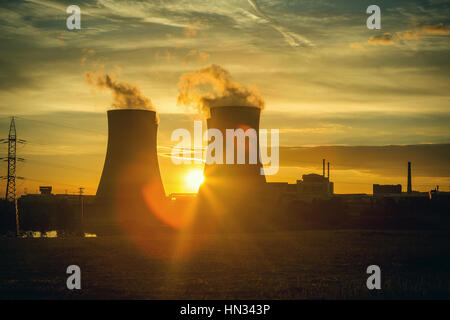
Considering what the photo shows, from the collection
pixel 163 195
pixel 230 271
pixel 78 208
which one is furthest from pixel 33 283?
pixel 78 208

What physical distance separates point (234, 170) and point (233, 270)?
1590 cm

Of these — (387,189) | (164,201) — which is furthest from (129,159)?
(387,189)

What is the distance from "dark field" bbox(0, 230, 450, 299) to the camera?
362 inches

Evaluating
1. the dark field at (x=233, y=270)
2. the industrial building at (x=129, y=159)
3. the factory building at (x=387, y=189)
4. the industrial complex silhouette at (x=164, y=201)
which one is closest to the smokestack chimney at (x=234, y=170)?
the industrial complex silhouette at (x=164, y=201)

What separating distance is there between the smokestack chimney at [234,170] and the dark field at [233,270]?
348 inches

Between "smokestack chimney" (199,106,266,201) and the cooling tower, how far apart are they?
10.1 ft

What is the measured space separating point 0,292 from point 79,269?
8.72 feet

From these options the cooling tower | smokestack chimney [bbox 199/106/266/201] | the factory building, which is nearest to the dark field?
the cooling tower

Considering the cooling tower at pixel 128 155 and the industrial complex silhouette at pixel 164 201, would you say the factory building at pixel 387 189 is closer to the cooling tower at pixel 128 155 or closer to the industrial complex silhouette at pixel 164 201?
the industrial complex silhouette at pixel 164 201

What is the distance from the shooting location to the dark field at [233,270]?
9203 mm

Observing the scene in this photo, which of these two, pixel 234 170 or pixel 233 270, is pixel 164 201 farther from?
pixel 233 270

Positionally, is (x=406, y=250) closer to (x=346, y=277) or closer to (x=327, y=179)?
(x=346, y=277)

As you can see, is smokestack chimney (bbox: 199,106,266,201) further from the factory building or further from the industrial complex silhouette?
the factory building
